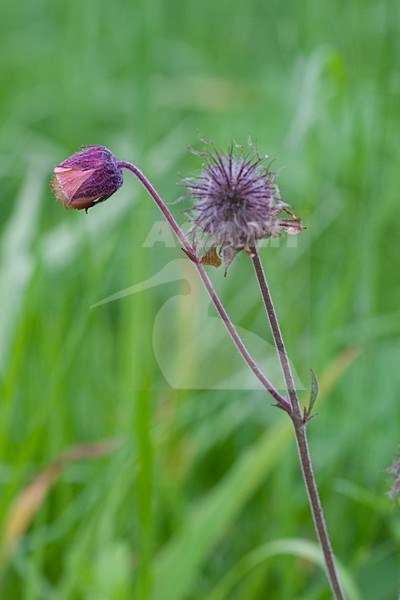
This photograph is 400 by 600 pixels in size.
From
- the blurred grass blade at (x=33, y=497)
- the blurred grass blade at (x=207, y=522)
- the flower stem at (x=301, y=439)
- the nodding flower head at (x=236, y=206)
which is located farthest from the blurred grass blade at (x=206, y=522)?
the nodding flower head at (x=236, y=206)

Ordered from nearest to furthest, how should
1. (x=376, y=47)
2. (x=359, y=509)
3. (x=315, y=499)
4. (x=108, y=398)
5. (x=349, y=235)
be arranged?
(x=315, y=499) → (x=359, y=509) → (x=108, y=398) → (x=349, y=235) → (x=376, y=47)

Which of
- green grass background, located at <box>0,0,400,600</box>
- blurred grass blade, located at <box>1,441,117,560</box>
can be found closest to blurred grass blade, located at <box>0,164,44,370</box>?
green grass background, located at <box>0,0,400,600</box>

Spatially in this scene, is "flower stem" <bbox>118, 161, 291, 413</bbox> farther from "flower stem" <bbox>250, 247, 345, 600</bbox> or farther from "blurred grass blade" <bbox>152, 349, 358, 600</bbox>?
"blurred grass blade" <bbox>152, 349, 358, 600</bbox>

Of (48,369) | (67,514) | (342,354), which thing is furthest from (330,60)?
(67,514)

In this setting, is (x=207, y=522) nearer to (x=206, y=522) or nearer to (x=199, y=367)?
(x=206, y=522)

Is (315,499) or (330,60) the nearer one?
(315,499)

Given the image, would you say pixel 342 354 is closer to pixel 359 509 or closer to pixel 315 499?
pixel 359 509

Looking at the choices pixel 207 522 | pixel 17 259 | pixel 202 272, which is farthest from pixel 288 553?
pixel 17 259
